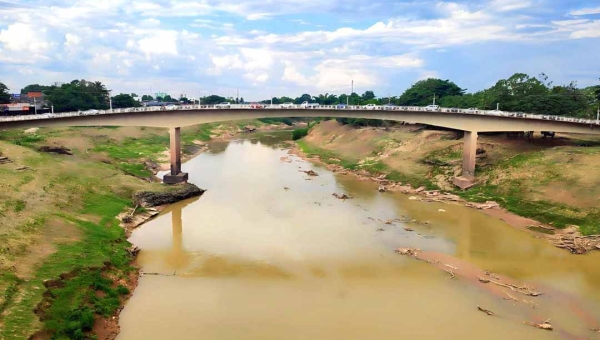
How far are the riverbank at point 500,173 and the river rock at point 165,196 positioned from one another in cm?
2604

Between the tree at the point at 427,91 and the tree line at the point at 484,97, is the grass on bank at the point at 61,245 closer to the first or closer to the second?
the tree line at the point at 484,97

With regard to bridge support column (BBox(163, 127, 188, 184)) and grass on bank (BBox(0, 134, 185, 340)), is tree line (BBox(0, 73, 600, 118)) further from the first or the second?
grass on bank (BBox(0, 134, 185, 340))

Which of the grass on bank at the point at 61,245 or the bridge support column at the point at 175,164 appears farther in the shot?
the bridge support column at the point at 175,164

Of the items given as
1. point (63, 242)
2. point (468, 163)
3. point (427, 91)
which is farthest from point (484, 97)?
point (63, 242)

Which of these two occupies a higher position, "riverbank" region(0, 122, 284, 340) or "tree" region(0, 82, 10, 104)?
"tree" region(0, 82, 10, 104)

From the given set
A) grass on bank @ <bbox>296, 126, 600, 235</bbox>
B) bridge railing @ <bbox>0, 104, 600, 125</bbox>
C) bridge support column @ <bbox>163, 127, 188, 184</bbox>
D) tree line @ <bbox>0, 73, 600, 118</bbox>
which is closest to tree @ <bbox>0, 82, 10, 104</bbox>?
tree line @ <bbox>0, 73, 600, 118</bbox>

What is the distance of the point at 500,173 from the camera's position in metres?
54.4

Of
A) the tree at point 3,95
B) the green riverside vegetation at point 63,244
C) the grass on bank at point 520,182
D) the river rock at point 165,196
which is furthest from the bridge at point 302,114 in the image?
the tree at point 3,95

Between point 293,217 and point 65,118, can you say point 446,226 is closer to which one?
point 293,217

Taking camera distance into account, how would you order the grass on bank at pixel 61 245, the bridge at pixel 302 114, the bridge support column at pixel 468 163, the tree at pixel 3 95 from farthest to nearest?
the tree at pixel 3 95 → the bridge support column at pixel 468 163 → the bridge at pixel 302 114 → the grass on bank at pixel 61 245

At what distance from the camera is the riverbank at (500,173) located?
140ft

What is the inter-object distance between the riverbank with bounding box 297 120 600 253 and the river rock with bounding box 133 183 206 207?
2604 cm

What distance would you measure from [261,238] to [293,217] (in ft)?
24.3

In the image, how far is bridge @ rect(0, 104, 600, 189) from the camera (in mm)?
56188
